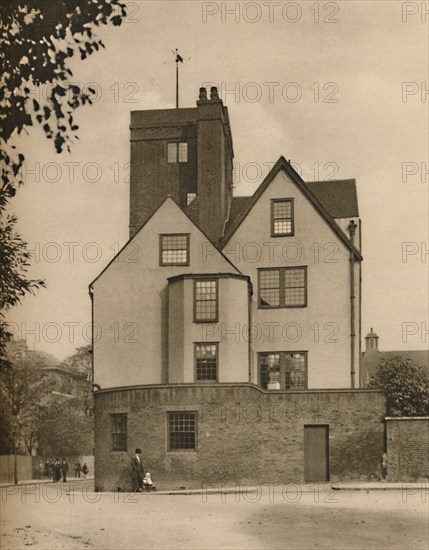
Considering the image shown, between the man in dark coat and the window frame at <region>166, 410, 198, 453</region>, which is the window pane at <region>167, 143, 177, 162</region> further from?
the man in dark coat

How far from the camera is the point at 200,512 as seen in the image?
9547mm

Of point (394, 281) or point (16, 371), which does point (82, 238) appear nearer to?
point (16, 371)

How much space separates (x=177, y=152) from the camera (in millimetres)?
16781

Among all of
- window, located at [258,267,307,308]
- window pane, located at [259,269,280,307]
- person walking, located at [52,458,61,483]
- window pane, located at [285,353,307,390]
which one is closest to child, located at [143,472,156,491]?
person walking, located at [52,458,61,483]

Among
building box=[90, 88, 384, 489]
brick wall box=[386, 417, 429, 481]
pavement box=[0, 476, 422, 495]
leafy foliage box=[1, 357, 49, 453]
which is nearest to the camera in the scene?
leafy foliage box=[1, 357, 49, 453]

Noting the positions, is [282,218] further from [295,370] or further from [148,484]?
[148,484]

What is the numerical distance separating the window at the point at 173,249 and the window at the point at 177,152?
1.30 m

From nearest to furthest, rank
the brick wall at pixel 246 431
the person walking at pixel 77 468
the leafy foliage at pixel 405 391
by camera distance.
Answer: the person walking at pixel 77 468, the brick wall at pixel 246 431, the leafy foliage at pixel 405 391

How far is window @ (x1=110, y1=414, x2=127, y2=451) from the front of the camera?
44.2 ft

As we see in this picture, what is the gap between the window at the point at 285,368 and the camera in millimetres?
16672

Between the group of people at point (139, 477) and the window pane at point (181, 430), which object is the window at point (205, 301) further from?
the group of people at point (139, 477)

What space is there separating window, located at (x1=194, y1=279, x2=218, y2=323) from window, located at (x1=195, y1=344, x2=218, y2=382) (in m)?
0.46

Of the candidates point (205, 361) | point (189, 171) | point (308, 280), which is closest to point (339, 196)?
point (308, 280)

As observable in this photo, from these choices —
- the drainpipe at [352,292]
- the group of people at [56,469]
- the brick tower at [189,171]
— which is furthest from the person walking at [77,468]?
the drainpipe at [352,292]
